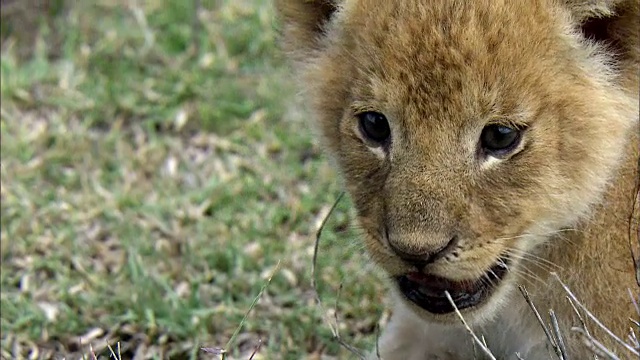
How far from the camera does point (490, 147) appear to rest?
3.24 meters

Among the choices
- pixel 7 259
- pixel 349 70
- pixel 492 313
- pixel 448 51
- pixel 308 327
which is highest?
pixel 448 51

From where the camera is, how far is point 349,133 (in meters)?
3.50

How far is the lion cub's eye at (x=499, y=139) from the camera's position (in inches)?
126

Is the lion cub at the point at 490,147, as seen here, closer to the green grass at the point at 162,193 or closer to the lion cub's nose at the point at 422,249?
the lion cub's nose at the point at 422,249

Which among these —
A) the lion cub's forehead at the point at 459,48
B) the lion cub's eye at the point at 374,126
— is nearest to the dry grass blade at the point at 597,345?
the lion cub's forehead at the point at 459,48

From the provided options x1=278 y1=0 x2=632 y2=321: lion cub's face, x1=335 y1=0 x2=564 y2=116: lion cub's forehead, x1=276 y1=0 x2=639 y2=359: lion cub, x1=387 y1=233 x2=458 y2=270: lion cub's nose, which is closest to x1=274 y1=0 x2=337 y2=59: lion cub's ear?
x1=276 y1=0 x2=639 y2=359: lion cub

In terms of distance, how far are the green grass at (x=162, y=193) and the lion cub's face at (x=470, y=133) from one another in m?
0.54

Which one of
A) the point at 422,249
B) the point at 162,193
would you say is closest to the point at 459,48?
the point at 422,249

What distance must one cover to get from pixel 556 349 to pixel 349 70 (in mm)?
1168

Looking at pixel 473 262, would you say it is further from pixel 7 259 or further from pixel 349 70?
pixel 7 259

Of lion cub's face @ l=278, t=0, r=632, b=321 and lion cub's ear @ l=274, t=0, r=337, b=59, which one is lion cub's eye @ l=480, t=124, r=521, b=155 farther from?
lion cub's ear @ l=274, t=0, r=337, b=59

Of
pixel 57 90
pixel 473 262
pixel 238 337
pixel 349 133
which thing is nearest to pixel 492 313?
pixel 473 262

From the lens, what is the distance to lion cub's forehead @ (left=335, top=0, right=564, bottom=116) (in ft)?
A: 10.4

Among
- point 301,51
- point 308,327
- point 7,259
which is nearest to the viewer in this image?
point 301,51
